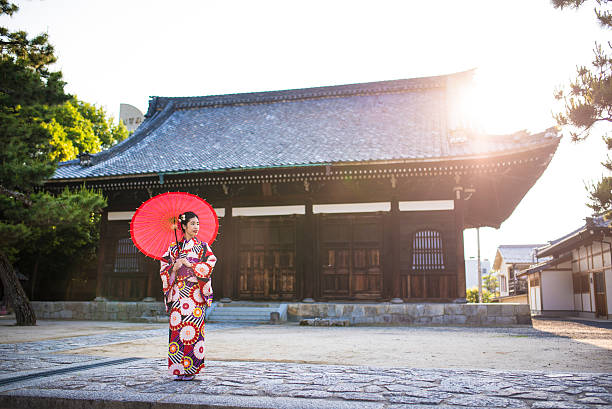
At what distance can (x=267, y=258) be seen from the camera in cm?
1470

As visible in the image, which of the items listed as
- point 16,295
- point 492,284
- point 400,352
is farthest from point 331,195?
point 492,284

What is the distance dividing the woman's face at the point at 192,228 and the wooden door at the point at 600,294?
20577mm

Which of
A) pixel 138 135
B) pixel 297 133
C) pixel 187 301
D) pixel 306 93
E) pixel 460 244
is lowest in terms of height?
pixel 187 301

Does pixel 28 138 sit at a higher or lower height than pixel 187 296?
higher

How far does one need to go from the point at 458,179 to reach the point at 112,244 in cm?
1133

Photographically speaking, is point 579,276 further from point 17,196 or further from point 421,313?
point 17,196

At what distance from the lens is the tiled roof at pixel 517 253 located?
4433 centimetres

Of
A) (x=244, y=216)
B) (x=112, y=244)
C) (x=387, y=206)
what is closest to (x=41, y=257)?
(x=112, y=244)

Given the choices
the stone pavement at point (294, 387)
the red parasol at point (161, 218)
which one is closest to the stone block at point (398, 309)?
the stone pavement at point (294, 387)

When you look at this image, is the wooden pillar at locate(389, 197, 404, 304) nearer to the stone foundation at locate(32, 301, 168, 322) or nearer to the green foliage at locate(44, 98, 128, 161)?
the stone foundation at locate(32, 301, 168, 322)

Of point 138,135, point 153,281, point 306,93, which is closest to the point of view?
point 153,281

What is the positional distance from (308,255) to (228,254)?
2.61m

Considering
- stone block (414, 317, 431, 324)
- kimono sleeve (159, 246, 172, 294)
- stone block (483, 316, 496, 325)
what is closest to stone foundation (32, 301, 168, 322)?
stone block (414, 317, 431, 324)

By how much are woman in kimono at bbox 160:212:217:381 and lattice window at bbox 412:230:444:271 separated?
33.2 ft
